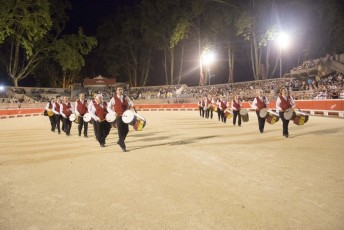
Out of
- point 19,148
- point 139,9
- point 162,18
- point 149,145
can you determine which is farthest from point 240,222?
point 139,9

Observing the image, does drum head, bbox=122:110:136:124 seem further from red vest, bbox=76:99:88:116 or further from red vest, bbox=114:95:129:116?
red vest, bbox=76:99:88:116

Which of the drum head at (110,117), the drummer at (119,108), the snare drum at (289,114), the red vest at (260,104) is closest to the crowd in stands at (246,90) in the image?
the red vest at (260,104)

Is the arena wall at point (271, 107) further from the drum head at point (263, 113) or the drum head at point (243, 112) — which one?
the drum head at point (263, 113)

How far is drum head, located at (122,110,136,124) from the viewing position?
30.9 ft

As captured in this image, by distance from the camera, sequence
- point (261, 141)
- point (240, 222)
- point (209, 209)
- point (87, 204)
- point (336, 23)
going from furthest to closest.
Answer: point (336, 23) → point (261, 141) → point (87, 204) → point (209, 209) → point (240, 222)

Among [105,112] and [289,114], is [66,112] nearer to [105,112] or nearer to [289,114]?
[105,112]

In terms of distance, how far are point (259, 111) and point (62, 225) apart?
35.3ft

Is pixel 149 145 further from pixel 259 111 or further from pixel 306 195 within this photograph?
pixel 306 195

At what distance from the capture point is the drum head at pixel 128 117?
30.9 feet

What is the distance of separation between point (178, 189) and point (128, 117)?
454cm

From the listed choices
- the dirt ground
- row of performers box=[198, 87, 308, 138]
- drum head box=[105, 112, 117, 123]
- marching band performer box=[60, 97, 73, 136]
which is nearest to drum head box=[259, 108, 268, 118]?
→ row of performers box=[198, 87, 308, 138]

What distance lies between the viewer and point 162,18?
55875 mm

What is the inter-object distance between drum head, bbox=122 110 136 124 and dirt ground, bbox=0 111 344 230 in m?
0.94

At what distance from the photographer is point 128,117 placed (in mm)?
9438
